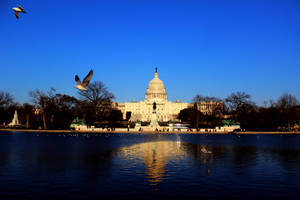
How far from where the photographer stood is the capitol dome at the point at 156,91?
611ft

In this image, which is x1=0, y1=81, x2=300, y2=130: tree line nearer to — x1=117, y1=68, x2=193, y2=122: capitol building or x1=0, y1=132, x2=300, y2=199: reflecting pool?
x1=0, y1=132, x2=300, y2=199: reflecting pool

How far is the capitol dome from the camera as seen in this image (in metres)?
186

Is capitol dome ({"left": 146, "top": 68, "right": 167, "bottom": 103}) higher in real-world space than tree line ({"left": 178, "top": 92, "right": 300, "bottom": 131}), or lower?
higher

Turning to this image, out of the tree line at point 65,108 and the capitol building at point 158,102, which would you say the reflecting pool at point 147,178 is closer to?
the tree line at point 65,108

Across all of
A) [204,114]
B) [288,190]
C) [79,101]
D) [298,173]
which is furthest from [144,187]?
[204,114]

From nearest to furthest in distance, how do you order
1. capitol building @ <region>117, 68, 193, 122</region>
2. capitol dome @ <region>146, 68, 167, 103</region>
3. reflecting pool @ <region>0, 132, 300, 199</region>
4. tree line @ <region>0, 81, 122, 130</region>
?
reflecting pool @ <region>0, 132, 300, 199</region> < tree line @ <region>0, 81, 122, 130</region> < capitol building @ <region>117, 68, 193, 122</region> < capitol dome @ <region>146, 68, 167, 103</region>

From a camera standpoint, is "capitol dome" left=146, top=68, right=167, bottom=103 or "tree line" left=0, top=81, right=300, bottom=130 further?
"capitol dome" left=146, top=68, right=167, bottom=103

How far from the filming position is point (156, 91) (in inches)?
7367

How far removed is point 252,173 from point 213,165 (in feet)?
10.0

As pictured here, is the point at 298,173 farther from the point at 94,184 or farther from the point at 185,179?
the point at 94,184

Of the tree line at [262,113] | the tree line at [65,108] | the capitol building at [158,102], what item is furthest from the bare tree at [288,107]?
the capitol building at [158,102]

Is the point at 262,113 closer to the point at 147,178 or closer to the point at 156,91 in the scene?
the point at 147,178

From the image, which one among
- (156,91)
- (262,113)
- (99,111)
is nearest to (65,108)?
(99,111)

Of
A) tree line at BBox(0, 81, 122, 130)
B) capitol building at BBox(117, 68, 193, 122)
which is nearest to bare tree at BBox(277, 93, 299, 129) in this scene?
tree line at BBox(0, 81, 122, 130)
